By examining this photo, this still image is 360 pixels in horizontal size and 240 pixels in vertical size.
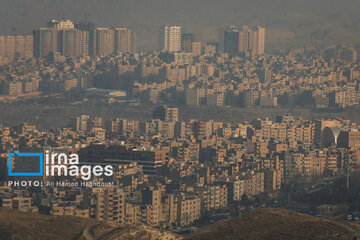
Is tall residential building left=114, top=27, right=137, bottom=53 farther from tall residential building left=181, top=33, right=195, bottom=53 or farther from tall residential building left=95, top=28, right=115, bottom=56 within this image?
tall residential building left=181, top=33, right=195, bottom=53

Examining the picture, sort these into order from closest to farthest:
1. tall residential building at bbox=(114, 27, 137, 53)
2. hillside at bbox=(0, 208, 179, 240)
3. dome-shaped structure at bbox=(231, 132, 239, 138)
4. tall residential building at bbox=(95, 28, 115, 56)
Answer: hillside at bbox=(0, 208, 179, 240) → dome-shaped structure at bbox=(231, 132, 239, 138) → tall residential building at bbox=(114, 27, 137, 53) → tall residential building at bbox=(95, 28, 115, 56)

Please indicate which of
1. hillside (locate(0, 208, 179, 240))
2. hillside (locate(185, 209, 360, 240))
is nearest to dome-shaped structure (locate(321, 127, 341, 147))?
hillside (locate(0, 208, 179, 240))

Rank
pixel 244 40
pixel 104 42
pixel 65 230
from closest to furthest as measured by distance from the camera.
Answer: pixel 65 230 < pixel 244 40 < pixel 104 42

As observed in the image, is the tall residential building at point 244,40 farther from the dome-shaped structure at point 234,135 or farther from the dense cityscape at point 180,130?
the dome-shaped structure at point 234,135

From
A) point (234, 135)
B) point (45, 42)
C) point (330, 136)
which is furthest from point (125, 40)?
point (330, 136)

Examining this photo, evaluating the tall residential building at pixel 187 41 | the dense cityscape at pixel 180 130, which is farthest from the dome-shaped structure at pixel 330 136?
the tall residential building at pixel 187 41

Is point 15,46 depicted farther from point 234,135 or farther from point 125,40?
point 234,135
